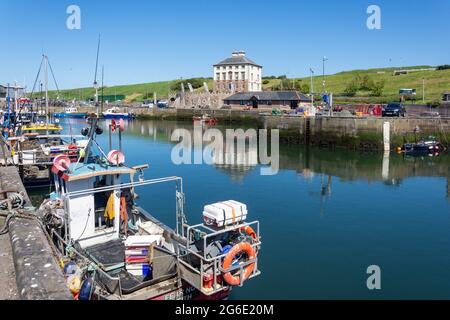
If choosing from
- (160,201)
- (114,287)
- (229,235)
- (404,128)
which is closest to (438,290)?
(229,235)

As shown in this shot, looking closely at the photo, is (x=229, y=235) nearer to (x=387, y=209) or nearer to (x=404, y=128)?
(x=387, y=209)

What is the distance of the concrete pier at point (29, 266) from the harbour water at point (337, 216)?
5.66 m

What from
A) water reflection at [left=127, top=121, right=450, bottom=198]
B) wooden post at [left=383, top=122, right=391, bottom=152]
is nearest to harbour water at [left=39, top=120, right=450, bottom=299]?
water reflection at [left=127, top=121, right=450, bottom=198]

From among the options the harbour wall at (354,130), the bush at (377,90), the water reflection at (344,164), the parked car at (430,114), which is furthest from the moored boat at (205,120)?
the parked car at (430,114)

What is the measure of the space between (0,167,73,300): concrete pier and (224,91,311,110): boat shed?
6314 cm

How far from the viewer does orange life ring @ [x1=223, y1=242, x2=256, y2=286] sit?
9156mm

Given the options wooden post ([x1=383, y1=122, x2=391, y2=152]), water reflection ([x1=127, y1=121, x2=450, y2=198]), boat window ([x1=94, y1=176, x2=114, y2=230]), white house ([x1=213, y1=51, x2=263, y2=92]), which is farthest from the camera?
white house ([x1=213, y1=51, x2=263, y2=92])

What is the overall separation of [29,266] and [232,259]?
4.06m

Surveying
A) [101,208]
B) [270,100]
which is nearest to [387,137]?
[270,100]

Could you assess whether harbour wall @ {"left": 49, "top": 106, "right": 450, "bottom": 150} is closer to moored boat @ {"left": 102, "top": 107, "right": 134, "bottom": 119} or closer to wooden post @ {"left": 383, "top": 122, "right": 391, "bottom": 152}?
wooden post @ {"left": 383, "top": 122, "right": 391, "bottom": 152}

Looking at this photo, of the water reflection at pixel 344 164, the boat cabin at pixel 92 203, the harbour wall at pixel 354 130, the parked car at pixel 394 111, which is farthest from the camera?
the parked car at pixel 394 111

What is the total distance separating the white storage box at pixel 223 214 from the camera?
9555 mm

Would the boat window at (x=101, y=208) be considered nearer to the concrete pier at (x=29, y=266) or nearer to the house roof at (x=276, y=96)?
the concrete pier at (x=29, y=266)

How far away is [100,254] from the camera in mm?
11078
